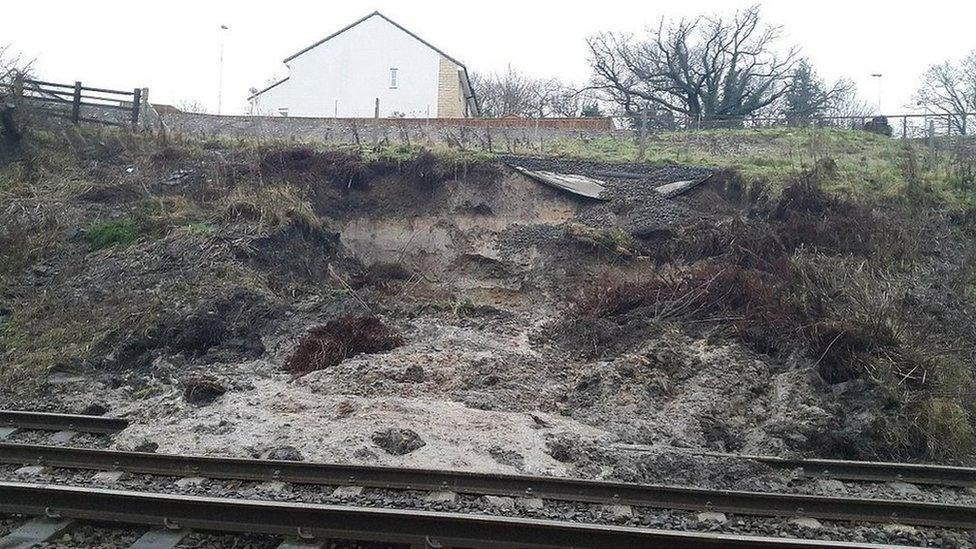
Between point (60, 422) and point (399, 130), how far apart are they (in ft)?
53.6

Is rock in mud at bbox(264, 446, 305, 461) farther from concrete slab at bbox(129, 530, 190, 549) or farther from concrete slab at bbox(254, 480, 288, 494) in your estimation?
concrete slab at bbox(129, 530, 190, 549)

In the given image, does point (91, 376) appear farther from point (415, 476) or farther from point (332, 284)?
point (415, 476)

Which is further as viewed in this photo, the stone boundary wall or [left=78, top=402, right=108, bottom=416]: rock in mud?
the stone boundary wall

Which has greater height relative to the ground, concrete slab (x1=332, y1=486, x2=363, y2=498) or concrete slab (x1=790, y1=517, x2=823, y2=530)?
concrete slab (x1=790, y1=517, x2=823, y2=530)

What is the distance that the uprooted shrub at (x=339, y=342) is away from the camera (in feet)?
41.3

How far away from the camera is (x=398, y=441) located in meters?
9.33

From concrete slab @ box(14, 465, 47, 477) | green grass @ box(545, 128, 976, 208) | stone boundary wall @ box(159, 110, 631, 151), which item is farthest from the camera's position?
stone boundary wall @ box(159, 110, 631, 151)

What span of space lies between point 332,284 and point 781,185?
10.8 meters

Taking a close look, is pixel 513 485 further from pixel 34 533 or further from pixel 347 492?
pixel 34 533

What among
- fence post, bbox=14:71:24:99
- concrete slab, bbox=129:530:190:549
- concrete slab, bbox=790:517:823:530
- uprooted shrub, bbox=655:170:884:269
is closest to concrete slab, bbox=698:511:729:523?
concrete slab, bbox=790:517:823:530

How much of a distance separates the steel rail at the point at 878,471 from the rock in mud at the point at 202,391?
23.3ft

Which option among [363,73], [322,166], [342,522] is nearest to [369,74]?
[363,73]

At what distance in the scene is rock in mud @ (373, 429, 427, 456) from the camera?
363 inches

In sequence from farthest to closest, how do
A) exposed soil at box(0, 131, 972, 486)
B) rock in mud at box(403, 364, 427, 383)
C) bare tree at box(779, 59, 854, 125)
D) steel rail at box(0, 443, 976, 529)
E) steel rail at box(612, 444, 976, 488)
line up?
1. bare tree at box(779, 59, 854, 125)
2. rock in mud at box(403, 364, 427, 383)
3. exposed soil at box(0, 131, 972, 486)
4. steel rail at box(612, 444, 976, 488)
5. steel rail at box(0, 443, 976, 529)
